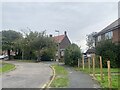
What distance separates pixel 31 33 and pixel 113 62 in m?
30.4

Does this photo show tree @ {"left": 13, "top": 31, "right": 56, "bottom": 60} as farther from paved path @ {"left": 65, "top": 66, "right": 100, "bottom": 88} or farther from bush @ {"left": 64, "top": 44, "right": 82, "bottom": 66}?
paved path @ {"left": 65, "top": 66, "right": 100, "bottom": 88}

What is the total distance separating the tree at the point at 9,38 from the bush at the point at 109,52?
38635 mm

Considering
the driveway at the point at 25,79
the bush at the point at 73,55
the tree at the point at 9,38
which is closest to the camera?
the driveway at the point at 25,79

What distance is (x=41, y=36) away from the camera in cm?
5953

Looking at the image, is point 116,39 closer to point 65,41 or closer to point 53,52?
point 53,52

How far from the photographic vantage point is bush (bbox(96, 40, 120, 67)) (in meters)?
36.6

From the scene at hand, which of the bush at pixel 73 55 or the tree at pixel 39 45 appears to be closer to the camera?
the bush at pixel 73 55

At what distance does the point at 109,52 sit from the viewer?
36594 millimetres

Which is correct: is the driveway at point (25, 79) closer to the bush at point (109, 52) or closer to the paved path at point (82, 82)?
the paved path at point (82, 82)

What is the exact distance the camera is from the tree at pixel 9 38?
71.7 m

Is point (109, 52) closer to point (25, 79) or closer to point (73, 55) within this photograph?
point (73, 55)

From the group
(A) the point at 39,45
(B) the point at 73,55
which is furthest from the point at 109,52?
(A) the point at 39,45

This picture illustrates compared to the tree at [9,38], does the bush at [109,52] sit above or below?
below

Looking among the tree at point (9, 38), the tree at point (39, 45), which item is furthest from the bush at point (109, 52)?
the tree at point (9, 38)
